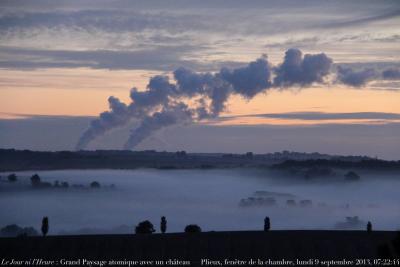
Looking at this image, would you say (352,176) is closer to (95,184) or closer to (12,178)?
(95,184)

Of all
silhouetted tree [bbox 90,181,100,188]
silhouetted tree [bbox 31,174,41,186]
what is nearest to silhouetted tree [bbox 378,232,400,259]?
silhouetted tree [bbox 31,174,41,186]

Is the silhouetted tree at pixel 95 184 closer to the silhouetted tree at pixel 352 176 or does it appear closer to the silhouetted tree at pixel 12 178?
the silhouetted tree at pixel 12 178

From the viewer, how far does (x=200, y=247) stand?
39.5 metres

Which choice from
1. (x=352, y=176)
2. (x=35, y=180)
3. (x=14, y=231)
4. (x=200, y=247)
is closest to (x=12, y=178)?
(x=35, y=180)

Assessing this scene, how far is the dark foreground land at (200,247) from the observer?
123 feet

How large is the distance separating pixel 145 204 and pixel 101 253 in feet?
369

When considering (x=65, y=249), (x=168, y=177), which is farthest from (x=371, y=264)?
(x=168, y=177)

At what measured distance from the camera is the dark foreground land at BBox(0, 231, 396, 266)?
3759 centimetres

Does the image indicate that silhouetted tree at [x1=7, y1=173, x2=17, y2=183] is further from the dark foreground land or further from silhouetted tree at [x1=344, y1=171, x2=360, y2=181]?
the dark foreground land

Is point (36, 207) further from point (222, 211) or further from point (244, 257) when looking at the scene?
point (244, 257)

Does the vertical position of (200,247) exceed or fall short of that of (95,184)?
it falls short

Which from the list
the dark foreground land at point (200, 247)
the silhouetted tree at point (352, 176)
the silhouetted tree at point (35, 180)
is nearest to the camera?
the dark foreground land at point (200, 247)

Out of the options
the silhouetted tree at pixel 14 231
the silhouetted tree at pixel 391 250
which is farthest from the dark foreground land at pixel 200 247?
the silhouetted tree at pixel 14 231

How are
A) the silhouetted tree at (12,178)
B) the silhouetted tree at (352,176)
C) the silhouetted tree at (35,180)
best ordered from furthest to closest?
the silhouetted tree at (352,176) → the silhouetted tree at (35,180) → the silhouetted tree at (12,178)
